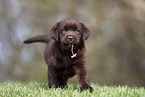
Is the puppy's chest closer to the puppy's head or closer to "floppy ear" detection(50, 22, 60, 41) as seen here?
the puppy's head

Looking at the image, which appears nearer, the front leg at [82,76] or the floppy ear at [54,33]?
the front leg at [82,76]

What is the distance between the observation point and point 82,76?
4820 millimetres

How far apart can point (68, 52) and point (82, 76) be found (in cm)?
51

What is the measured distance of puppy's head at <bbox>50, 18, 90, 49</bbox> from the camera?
15.1ft

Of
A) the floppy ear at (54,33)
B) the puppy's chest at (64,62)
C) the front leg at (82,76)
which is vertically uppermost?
the floppy ear at (54,33)

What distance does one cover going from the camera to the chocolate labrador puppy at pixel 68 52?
471 cm

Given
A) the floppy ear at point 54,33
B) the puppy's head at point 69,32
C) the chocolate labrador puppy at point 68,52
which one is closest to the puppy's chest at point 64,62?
the chocolate labrador puppy at point 68,52

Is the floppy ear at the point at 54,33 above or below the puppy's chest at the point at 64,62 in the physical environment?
above

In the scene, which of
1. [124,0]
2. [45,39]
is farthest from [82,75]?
[124,0]

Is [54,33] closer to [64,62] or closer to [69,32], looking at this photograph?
[69,32]

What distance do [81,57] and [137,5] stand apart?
16.6 ft

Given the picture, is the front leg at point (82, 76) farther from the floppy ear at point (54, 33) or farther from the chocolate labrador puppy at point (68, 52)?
the floppy ear at point (54, 33)

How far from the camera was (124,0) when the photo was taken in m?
9.77

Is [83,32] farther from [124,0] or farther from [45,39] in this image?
[124,0]
